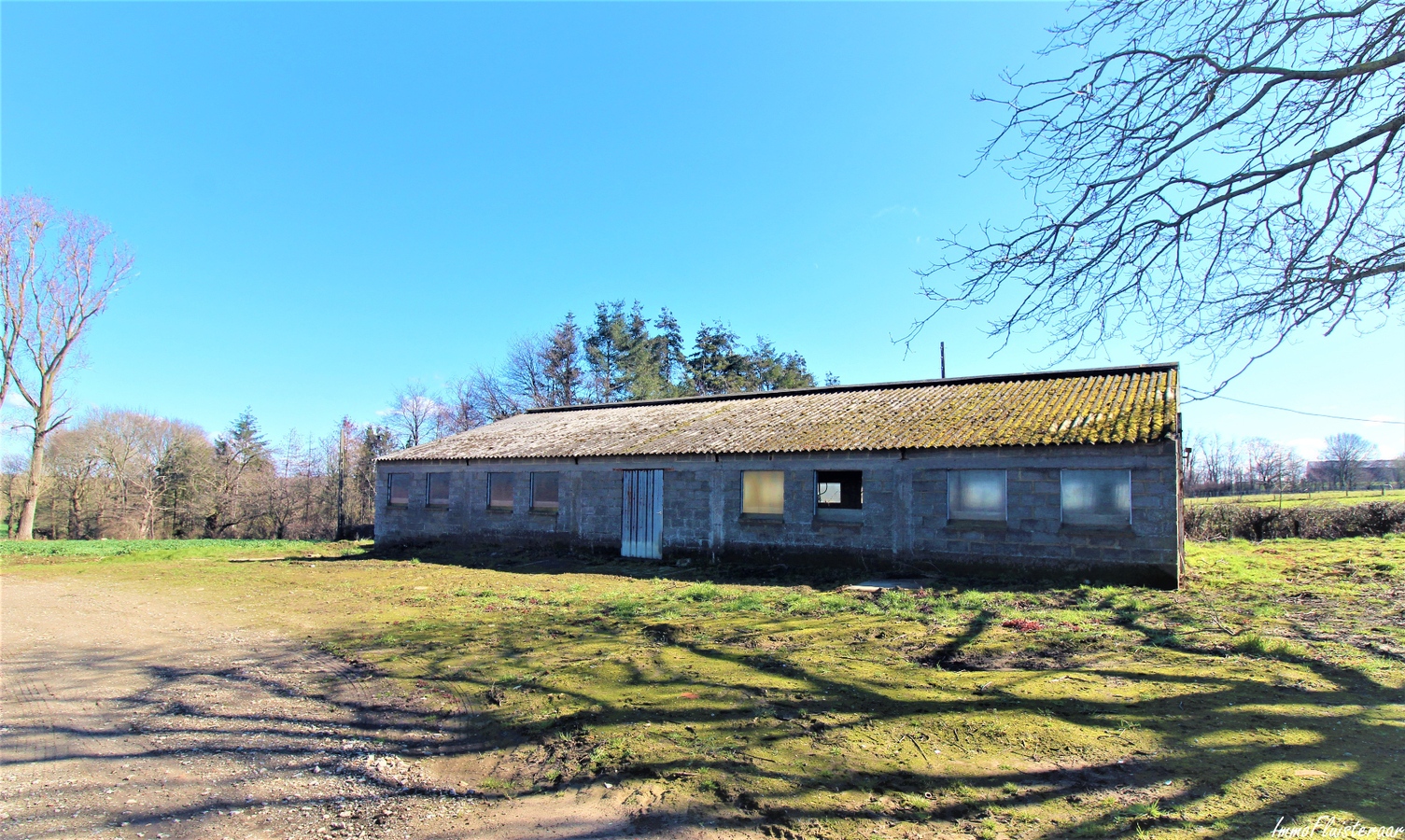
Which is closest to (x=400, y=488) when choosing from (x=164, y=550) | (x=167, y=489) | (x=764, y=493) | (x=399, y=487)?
(x=399, y=487)

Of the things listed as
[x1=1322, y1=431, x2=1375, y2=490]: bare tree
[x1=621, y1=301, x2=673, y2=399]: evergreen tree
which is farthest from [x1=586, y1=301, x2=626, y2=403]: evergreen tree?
[x1=1322, y1=431, x2=1375, y2=490]: bare tree

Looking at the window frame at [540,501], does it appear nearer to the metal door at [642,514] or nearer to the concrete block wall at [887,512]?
the concrete block wall at [887,512]

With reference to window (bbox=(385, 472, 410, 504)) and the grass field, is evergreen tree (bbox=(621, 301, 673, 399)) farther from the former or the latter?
the grass field

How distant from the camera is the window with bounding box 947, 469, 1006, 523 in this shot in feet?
42.4

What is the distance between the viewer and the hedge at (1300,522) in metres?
21.0

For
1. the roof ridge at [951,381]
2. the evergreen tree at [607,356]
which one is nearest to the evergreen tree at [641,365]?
the evergreen tree at [607,356]

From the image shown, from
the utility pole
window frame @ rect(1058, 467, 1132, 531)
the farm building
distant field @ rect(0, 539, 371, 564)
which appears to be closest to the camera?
window frame @ rect(1058, 467, 1132, 531)

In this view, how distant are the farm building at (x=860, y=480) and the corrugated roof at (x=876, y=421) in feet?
0.24

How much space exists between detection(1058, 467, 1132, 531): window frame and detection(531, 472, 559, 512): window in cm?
1302

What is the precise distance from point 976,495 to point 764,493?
4798 millimetres

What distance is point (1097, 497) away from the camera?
12086 millimetres

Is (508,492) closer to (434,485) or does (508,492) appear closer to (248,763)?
(434,485)

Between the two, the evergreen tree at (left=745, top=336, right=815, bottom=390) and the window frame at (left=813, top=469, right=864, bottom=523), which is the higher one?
the evergreen tree at (left=745, top=336, right=815, bottom=390)

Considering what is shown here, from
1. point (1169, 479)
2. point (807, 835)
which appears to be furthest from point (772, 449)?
point (807, 835)
